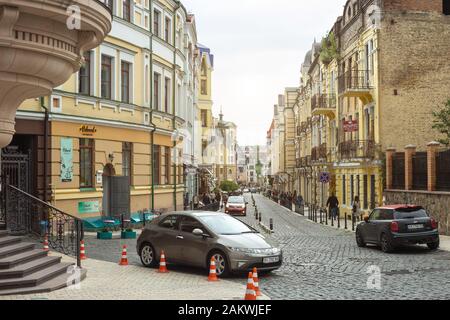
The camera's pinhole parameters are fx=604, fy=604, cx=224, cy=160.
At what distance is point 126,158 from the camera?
2811cm

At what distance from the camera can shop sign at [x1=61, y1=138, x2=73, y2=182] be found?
74.9 ft

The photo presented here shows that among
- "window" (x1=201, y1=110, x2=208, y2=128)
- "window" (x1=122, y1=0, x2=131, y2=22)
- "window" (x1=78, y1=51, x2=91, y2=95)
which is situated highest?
"window" (x1=122, y1=0, x2=131, y2=22)

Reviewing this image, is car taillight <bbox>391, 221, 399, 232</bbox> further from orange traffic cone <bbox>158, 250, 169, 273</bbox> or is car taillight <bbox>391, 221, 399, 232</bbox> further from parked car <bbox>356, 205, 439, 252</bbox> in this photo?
orange traffic cone <bbox>158, 250, 169, 273</bbox>

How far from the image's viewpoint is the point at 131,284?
12344 mm

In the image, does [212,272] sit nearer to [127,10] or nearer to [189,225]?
[189,225]

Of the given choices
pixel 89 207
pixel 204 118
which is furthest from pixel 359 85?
pixel 204 118

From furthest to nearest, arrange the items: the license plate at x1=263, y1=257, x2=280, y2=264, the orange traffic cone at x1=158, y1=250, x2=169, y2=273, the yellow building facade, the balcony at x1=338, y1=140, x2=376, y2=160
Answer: the balcony at x1=338, y1=140, x2=376, y2=160 → the yellow building facade → the orange traffic cone at x1=158, y1=250, x2=169, y2=273 → the license plate at x1=263, y1=257, x2=280, y2=264

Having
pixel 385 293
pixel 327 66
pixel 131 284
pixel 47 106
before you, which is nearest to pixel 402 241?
pixel 385 293

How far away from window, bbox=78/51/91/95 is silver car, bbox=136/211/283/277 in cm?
1105

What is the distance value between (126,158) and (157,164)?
140 inches

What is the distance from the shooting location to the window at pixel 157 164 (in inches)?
1225

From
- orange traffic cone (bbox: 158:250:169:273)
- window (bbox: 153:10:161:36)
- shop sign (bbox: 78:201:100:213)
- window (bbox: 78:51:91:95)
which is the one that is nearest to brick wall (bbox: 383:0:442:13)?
window (bbox: 153:10:161:36)

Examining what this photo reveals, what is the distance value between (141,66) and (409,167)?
13.7 meters

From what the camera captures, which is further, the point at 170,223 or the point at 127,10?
the point at 127,10
